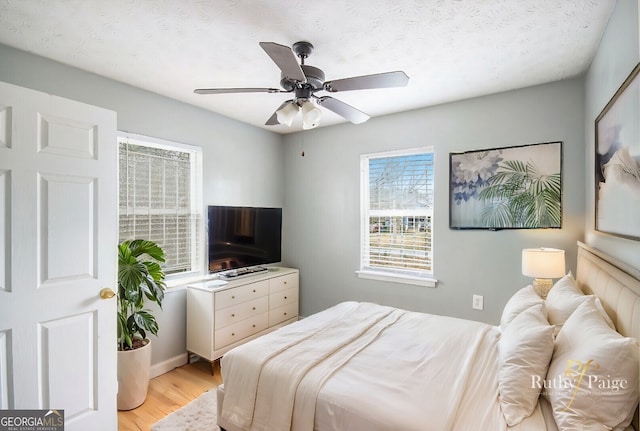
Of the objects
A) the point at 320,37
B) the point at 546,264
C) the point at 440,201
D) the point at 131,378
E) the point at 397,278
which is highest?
the point at 320,37

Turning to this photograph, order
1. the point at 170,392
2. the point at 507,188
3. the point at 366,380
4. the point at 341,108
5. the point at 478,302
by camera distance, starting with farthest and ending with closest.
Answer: the point at 478,302 < the point at 507,188 < the point at 170,392 < the point at 341,108 < the point at 366,380

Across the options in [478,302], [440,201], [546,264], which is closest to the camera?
[546,264]

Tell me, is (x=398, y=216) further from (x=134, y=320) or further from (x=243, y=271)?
(x=134, y=320)

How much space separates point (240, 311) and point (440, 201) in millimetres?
2312

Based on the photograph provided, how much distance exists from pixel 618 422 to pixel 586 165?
2129 mm

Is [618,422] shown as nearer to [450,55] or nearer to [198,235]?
[450,55]

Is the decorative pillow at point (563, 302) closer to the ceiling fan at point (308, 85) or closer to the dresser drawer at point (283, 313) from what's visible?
the ceiling fan at point (308, 85)

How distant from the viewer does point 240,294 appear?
314 centimetres

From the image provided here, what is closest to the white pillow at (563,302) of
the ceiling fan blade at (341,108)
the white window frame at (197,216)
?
the ceiling fan blade at (341,108)

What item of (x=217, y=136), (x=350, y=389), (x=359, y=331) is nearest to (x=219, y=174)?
(x=217, y=136)

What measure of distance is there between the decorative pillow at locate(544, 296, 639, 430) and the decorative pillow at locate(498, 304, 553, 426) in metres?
0.08

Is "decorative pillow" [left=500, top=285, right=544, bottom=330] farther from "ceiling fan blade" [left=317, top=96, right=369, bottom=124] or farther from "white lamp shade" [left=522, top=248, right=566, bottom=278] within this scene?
"ceiling fan blade" [left=317, top=96, right=369, bottom=124]

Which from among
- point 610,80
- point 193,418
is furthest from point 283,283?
point 610,80

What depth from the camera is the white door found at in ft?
5.16
